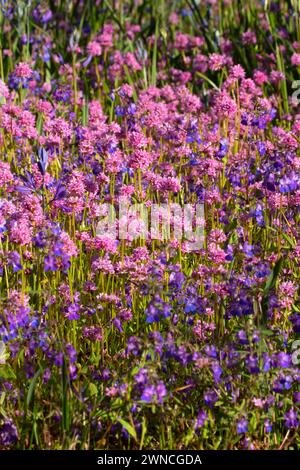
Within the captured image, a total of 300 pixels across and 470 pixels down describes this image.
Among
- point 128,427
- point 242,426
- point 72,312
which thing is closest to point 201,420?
point 242,426

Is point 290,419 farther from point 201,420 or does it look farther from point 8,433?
point 8,433

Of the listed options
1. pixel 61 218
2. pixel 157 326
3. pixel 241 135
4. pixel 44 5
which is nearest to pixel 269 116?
pixel 241 135

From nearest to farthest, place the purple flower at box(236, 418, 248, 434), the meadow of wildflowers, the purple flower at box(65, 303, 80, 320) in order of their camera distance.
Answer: the purple flower at box(236, 418, 248, 434) < the meadow of wildflowers < the purple flower at box(65, 303, 80, 320)

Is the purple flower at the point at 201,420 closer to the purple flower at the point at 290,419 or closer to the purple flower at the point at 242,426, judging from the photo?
the purple flower at the point at 242,426

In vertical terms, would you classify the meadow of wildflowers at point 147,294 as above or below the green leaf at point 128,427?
above

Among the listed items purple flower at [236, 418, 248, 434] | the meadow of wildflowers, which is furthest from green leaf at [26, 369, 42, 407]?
purple flower at [236, 418, 248, 434]

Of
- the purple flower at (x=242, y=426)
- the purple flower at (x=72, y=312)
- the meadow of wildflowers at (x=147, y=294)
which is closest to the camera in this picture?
the purple flower at (x=242, y=426)

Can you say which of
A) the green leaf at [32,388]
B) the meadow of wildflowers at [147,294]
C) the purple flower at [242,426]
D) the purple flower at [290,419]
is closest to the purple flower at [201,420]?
the meadow of wildflowers at [147,294]

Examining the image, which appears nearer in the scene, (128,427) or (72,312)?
(128,427)

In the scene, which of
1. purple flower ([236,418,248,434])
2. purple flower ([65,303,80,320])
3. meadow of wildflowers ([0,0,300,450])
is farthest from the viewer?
purple flower ([65,303,80,320])

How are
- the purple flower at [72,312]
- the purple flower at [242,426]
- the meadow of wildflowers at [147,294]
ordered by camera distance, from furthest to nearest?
the purple flower at [72,312]
the meadow of wildflowers at [147,294]
the purple flower at [242,426]

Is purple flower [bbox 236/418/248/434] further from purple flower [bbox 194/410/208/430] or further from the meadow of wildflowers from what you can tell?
purple flower [bbox 194/410/208/430]

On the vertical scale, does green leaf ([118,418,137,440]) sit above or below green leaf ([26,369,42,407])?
below

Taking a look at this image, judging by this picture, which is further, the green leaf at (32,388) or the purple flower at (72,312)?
the purple flower at (72,312)
